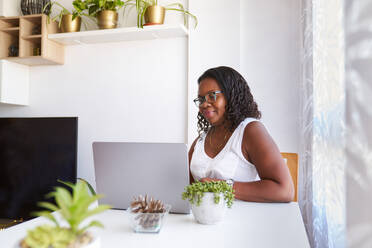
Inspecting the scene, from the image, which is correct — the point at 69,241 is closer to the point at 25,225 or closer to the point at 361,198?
the point at 361,198

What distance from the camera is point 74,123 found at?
9.03 feet

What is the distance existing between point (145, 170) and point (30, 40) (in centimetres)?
250

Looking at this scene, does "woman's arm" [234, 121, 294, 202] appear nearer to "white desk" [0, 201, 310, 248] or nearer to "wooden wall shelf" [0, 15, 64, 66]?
"white desk" [0, 201, 310, 248]

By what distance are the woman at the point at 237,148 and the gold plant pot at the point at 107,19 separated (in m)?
1.42

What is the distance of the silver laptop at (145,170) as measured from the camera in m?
1.09

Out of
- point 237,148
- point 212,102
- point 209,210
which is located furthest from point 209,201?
point 212,102

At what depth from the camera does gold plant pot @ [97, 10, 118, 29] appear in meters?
2.74

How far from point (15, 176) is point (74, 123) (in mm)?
753

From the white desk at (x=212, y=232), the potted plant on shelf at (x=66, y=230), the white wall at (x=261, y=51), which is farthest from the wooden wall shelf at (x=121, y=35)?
the potted plant on shelf at (x=66, y=230)

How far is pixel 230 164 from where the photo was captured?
1487 mm

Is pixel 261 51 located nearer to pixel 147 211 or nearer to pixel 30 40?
pixel 147 211

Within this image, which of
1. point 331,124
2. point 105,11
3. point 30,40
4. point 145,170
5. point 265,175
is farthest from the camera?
point 30,40

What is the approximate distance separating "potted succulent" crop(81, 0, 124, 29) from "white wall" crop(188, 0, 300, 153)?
2.18ft

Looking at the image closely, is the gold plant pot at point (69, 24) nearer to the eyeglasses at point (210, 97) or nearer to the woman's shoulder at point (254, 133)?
the eyeglasses at point (210, 97)
